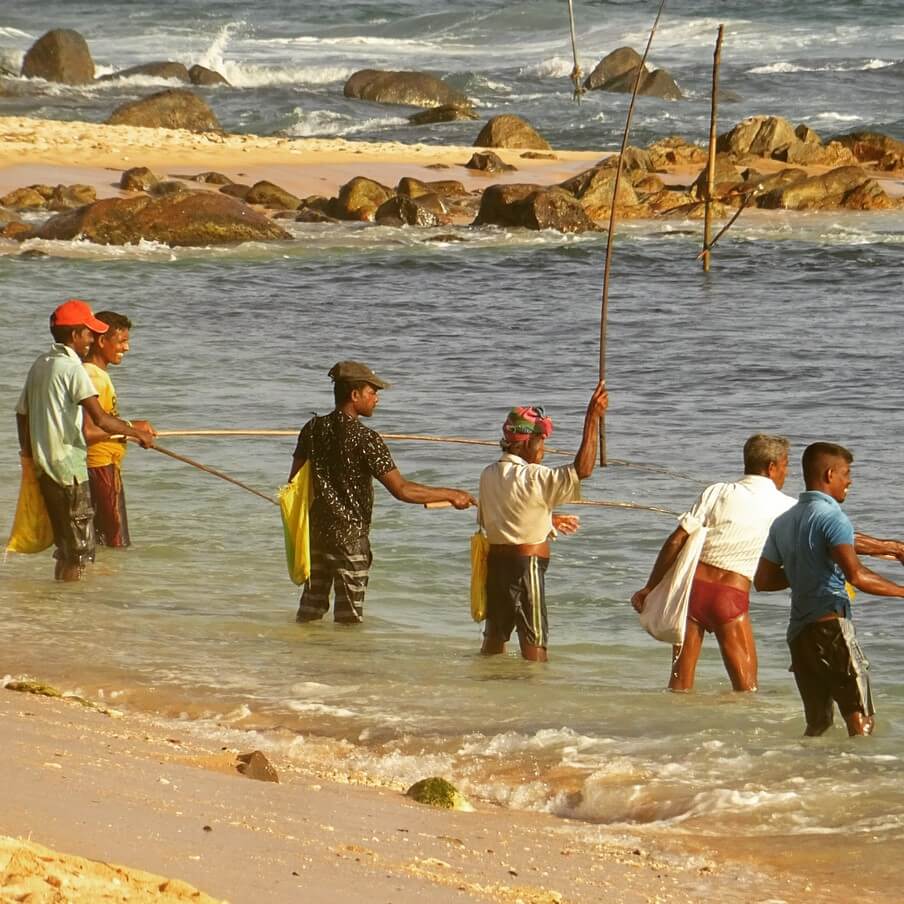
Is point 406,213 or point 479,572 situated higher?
point 406,213

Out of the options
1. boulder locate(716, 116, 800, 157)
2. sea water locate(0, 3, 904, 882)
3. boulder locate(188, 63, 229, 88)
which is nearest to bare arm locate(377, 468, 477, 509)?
sea water locate(0, 3, 904, 882)

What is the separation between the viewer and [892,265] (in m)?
22.2

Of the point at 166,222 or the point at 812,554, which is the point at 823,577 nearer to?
the point at 812,554

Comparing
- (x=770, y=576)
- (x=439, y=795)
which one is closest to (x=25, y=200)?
(x=770, y=576)

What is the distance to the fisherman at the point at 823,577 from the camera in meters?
6.24

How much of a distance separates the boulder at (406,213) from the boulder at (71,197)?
158 inches

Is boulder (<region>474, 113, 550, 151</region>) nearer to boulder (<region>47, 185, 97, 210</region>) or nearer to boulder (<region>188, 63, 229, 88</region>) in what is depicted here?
boulder (<region>47, 185, 97, 210</region>)

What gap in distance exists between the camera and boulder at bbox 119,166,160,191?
1014 inches

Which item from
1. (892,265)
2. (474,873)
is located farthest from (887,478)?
(892,265)

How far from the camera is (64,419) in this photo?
8.34m

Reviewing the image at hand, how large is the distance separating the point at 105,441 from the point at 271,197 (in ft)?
57.3

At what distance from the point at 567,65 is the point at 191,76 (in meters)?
9.91

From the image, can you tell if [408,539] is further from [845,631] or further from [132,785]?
[132,785]

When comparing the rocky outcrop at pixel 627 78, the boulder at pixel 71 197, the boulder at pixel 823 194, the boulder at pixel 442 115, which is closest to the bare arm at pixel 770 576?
the boulder at pixel 71 197
